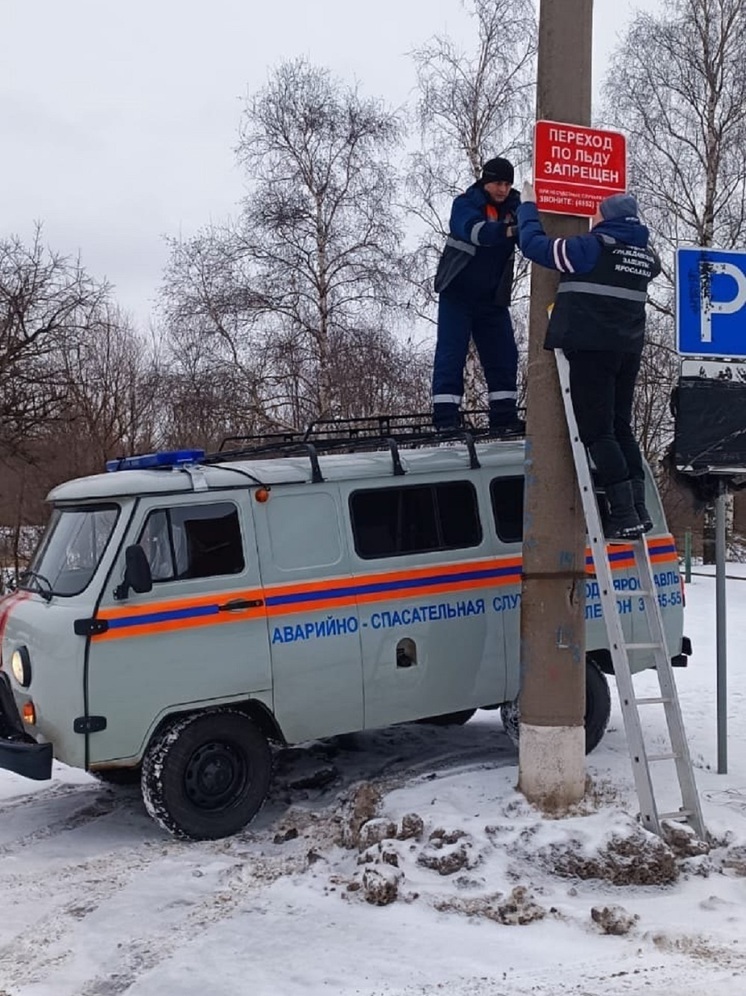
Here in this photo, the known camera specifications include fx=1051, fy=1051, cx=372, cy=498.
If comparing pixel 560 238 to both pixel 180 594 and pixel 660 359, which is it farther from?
pixel 660 359

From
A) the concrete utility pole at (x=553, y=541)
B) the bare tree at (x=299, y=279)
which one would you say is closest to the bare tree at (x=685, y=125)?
the bare tree at (x=299, y=279)

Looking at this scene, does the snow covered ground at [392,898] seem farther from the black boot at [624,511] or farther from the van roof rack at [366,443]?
the van roof rack at [366,443]

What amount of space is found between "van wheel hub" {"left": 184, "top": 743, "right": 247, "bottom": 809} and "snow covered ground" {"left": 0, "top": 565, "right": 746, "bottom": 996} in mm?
282

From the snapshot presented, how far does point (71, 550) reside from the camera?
6941 mm

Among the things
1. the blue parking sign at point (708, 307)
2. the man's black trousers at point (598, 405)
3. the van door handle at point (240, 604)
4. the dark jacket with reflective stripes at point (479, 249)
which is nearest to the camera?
the man's black trousers at point (598, 405)

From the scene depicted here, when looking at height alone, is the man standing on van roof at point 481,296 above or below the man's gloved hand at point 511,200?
below

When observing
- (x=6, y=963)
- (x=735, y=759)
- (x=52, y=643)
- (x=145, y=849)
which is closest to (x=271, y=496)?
(x=52, y=643)

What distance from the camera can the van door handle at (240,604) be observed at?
21.9 feet

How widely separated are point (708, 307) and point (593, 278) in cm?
150

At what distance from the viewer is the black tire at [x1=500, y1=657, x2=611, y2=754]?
7852mm

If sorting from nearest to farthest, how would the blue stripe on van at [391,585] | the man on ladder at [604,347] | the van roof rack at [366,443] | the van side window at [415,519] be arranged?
the man on ladder at [604,347]
the blue stripe on van at [391,585]
the van side window at [415,519]
the van roof rack at [366,443]

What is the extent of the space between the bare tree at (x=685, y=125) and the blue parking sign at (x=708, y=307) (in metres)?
16.6

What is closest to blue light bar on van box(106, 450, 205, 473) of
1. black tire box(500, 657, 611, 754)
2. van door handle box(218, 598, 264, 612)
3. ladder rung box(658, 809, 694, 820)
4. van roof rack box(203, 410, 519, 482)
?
van roof rack box(203, 410, 519, 482)

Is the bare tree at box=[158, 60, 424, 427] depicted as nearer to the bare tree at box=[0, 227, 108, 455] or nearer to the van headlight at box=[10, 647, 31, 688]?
the bare tree at box=[0, 227, 108, 455]
